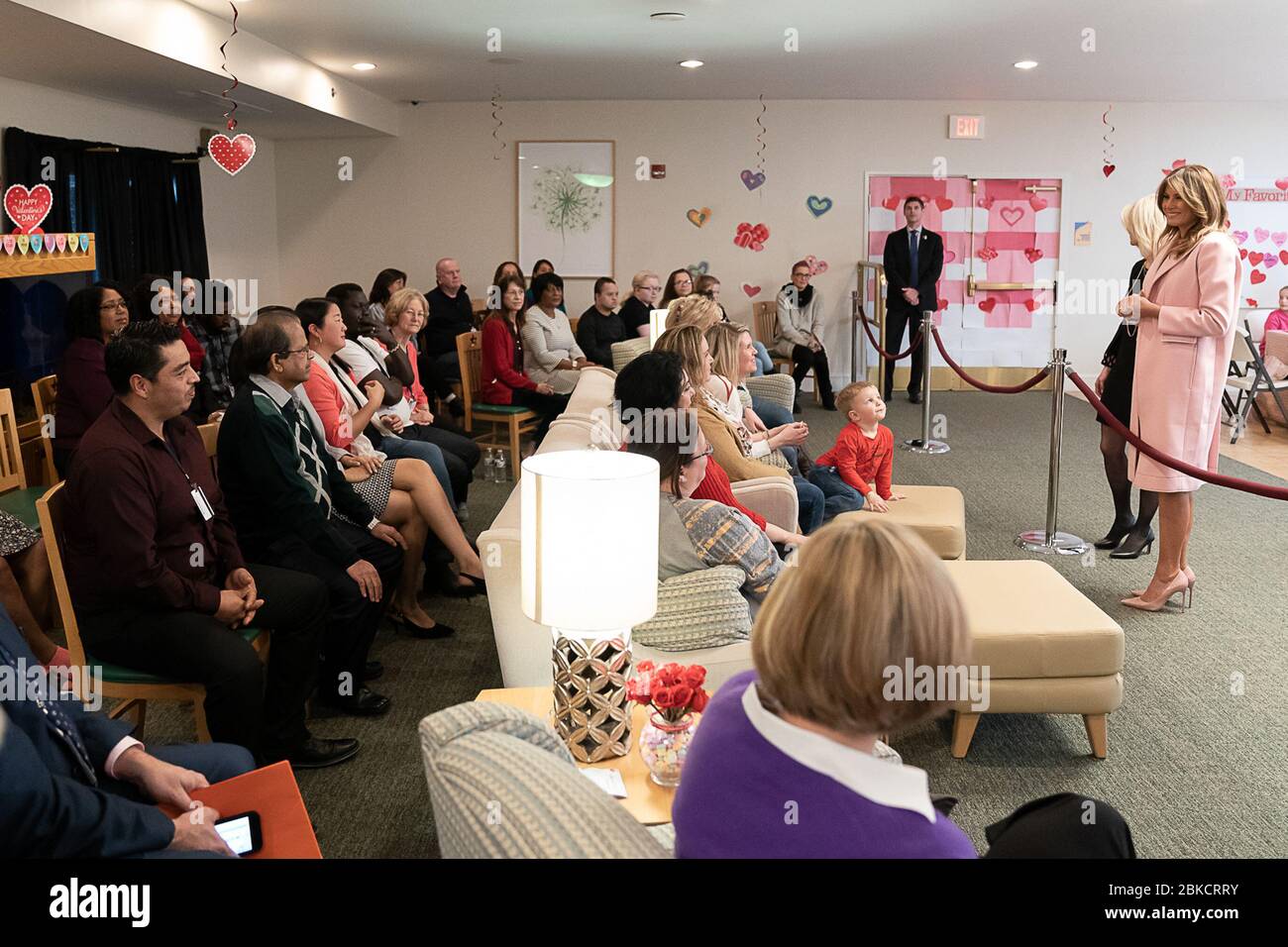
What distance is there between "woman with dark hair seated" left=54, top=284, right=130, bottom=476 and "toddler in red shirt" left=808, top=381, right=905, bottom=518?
112 inches

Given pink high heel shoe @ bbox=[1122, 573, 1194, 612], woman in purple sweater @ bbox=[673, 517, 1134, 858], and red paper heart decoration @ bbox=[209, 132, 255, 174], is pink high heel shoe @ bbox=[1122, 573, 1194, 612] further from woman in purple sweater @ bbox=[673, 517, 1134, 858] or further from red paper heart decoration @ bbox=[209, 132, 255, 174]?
red paper heart decoration @ bbox=[209, 132, 255, 174]

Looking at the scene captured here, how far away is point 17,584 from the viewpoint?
11.5 feet

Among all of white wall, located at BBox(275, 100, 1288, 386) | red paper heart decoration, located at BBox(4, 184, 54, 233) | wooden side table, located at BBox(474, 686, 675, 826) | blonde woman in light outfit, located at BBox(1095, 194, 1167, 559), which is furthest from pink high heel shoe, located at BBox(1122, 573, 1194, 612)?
white wall, located at BBox(275, 100, 1288, 386)

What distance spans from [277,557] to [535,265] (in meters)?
7.62

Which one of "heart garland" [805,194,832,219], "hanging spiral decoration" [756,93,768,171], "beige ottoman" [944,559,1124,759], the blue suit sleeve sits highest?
"hanging spiral decoration" [756,93,768,171]

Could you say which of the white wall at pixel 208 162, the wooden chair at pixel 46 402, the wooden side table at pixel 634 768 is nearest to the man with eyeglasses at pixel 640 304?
the white wall at pixel 208 162

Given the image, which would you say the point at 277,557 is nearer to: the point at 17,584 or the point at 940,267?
the point at 17,584

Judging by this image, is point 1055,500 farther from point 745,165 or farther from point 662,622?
point 745,165

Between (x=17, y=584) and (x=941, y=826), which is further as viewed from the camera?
(x=17, y=584)

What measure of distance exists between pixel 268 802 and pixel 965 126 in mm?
10409

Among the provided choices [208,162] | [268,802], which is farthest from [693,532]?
[208,162]

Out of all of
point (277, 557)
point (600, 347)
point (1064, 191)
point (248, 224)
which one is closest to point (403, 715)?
point (277, 557)

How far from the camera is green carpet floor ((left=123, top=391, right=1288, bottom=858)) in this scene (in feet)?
9.61

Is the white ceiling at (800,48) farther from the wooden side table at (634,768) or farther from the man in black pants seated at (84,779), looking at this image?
the man in black pants seated at (84,779)
